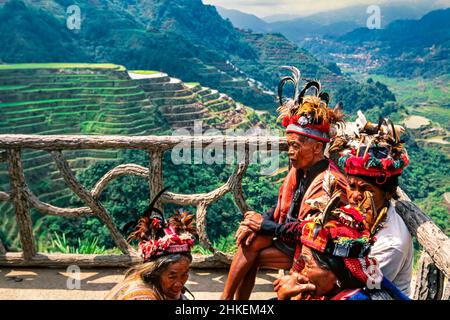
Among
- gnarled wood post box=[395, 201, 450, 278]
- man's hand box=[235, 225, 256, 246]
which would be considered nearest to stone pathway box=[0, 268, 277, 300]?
man's hand box=[235, 225, 256, 246]

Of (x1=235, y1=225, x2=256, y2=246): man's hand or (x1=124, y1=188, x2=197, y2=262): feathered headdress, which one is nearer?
(x1=124, y1=188, x2=197, y2=262): feathered headdress

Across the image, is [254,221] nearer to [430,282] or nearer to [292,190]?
[292,190]

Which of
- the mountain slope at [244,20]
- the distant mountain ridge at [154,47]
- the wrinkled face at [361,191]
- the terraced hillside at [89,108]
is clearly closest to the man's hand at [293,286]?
the wrinkled face at [361,191]

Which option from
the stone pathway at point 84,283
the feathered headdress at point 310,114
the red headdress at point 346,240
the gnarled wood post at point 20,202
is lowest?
the stone pathway at point 84,283

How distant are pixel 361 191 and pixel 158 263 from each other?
1155 mm

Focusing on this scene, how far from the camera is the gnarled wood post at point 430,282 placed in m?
2.45

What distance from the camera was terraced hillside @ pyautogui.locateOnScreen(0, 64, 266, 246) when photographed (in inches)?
1573

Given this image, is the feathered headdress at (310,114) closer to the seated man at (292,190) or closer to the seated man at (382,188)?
the seated man at (292,190)

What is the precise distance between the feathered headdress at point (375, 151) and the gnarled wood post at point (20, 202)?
2715mm

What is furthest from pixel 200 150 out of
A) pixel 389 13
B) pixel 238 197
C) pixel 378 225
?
pixel 389 13

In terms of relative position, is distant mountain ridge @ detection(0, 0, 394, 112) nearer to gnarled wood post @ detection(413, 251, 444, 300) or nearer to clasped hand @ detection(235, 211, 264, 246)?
clasped hand @ detection(235, 211, 264, 246)

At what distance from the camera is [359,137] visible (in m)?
2.76

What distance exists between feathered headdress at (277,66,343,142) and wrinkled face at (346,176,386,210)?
0.45 m

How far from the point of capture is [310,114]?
9.75ft
